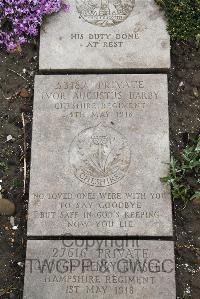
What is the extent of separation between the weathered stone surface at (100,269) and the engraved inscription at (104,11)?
206 cm

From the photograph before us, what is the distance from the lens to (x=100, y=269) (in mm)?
4223

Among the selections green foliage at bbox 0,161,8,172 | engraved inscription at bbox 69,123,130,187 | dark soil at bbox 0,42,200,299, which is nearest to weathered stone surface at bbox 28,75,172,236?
engraved inscription at bbox 69,123,130,187

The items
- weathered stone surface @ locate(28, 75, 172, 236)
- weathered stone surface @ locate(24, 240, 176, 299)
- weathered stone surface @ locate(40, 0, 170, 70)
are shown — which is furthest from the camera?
weathered stone surface @ locate(40, 0, 170, 70)

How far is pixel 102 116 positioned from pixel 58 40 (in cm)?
89

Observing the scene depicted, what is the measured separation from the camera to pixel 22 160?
15.8 feet

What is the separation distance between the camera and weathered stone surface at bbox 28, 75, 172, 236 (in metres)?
4.37

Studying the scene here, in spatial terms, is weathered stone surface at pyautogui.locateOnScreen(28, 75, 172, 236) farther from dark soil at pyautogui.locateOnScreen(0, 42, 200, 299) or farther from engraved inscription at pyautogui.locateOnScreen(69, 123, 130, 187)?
dark soil at pyautogui.locateOnScreen(0, 42, 200, 299)

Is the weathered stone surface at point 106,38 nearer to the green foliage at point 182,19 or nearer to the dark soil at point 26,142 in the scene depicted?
the green foliage at point 182,19

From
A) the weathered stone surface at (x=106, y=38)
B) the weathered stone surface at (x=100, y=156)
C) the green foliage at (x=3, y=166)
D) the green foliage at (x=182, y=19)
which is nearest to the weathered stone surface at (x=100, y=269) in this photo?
the weathered stone surface at (x=100, y=156)

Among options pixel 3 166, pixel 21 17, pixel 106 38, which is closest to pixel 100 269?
pixel 3 166

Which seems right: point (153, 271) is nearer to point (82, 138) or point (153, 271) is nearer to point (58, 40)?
point (82, 138)

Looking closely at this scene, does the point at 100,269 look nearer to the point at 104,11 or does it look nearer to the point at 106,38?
the point at 106,38

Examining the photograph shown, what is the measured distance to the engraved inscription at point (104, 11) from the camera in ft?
16.7

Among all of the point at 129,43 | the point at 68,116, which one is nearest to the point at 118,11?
the point at 129,43
